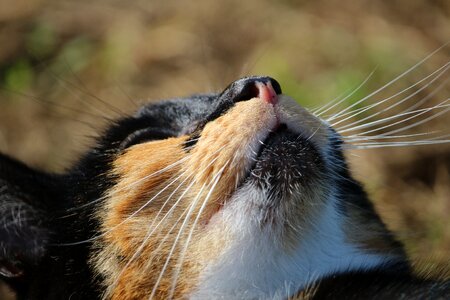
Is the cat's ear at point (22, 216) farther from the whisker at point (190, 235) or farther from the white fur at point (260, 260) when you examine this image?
the white fur at point (260, 260)

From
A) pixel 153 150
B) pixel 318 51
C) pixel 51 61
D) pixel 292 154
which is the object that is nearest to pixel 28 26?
pixel 51 61

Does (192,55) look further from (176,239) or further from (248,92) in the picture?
(176,239)

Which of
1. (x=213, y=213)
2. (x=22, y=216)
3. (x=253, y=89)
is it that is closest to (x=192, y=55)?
(x=22, y=216)

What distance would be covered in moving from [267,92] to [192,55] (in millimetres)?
3692

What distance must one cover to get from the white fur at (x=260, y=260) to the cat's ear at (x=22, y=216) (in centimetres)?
76

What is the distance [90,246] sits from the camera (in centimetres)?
260

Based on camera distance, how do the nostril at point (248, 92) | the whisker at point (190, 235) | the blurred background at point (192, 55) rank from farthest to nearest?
the blurred background at point (192, 55)
the nostril at point (248, 92)
the whisker at point (190, 235)

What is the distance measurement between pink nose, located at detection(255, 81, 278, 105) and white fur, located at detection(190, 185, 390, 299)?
12.2 inches

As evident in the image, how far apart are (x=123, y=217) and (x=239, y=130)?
0.54 meters

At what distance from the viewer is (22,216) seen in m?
2.87

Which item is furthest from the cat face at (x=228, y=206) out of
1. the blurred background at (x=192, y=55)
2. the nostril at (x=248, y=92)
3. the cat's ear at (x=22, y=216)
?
the blurred background at (x=192, y=55)

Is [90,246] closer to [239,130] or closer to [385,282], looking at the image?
[239,130]

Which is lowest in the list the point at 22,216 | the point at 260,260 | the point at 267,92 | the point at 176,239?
the point at 260,260

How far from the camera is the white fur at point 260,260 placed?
240 cm
